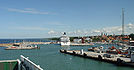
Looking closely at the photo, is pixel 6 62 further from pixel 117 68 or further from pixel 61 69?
pixel 117 68

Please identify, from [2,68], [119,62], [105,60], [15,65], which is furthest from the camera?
[105,60]

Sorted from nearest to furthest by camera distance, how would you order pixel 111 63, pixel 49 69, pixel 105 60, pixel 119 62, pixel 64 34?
pixel 49 69 → pixel 119 62 → pixel 111 63 → pixel 105 60 → pixel 64 34

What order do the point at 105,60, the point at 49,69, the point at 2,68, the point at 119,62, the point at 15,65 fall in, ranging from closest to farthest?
the point at 2,68 < the point at 15,65 < the point at 49,69 < the point at 119,62 < the point at 105,60

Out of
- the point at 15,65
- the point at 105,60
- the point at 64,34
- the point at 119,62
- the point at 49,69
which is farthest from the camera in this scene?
the point at 64,34

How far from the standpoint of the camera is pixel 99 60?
3116cm

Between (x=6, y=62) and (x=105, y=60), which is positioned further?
(x=105, y=60)

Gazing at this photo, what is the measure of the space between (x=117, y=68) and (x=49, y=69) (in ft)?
32.2

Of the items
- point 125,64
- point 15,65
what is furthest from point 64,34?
point 15,65

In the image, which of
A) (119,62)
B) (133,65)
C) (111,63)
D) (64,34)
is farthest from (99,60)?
(64,34)

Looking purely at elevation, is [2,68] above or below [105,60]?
above

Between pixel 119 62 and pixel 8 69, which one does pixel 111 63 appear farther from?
pixel 8 69

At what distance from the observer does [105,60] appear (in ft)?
97.3

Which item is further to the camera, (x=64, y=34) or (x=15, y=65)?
(x=64, y=34)

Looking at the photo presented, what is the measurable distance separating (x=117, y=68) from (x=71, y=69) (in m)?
6.67
